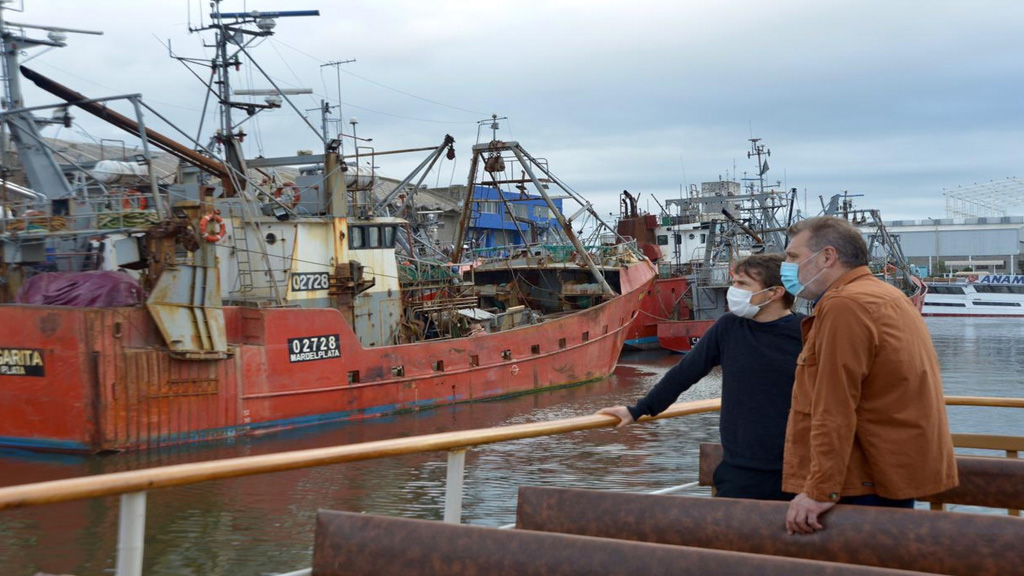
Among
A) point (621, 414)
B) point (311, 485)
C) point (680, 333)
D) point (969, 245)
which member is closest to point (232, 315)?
point (311, 485)

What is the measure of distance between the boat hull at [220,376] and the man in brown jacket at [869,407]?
1260cm

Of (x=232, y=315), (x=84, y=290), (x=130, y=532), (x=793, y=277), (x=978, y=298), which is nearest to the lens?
(x=130, y=532)

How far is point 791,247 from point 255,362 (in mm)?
13550

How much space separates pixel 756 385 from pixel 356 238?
16315mm

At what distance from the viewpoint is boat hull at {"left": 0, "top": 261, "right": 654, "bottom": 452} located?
539 inches

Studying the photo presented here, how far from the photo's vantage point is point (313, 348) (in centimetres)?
1661

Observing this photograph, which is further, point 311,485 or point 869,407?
point 311,485

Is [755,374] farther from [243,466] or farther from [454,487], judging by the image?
[243,466]

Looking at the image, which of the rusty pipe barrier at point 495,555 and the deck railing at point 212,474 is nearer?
the deck railing at point 212,474

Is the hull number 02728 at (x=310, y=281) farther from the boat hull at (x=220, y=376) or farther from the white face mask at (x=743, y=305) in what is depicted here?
the white face mask at (x=743, y=305)

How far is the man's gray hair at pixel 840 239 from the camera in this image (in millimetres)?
3076

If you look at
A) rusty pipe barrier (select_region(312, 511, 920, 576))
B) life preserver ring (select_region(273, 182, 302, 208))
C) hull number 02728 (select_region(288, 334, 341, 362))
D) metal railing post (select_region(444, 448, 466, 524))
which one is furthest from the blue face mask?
life preserver ring (select_region(273, 182, 302, 208))

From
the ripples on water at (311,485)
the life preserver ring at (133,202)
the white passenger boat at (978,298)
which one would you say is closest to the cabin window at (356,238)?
the ripples on water at (311,485)

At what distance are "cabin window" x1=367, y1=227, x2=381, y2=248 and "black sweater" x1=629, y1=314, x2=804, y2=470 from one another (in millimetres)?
16288
